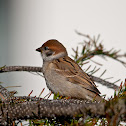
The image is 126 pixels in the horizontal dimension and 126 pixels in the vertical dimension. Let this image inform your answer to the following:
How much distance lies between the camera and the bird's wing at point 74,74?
1.86 metres

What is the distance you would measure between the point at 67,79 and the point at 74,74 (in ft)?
0.26

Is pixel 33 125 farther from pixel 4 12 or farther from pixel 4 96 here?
pixel 4 12

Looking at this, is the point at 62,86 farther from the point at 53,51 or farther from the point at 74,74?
the point at 53,51

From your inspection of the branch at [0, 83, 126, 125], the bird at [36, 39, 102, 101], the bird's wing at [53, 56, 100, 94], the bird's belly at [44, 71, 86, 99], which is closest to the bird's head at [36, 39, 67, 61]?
the bird at [36, 39, 102, 101]

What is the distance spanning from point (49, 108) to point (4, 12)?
3.77m

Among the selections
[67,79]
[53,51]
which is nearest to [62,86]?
[67,79]

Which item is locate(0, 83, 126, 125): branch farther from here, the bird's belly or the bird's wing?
the bird's wing

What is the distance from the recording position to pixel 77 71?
1920 mm

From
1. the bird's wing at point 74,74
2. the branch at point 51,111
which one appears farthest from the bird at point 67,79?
the branch at point 51,111

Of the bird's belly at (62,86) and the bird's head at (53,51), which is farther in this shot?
the bird's head at (53,51)

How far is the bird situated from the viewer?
1.80 meters

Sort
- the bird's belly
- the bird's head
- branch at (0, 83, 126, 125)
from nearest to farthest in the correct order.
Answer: branch at (0, 83, 126, 125) < the bird's belly < the bird's head

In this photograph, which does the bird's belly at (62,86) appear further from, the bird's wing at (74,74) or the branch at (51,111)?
the branch at (51,111)

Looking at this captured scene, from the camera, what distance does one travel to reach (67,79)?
1.88m
